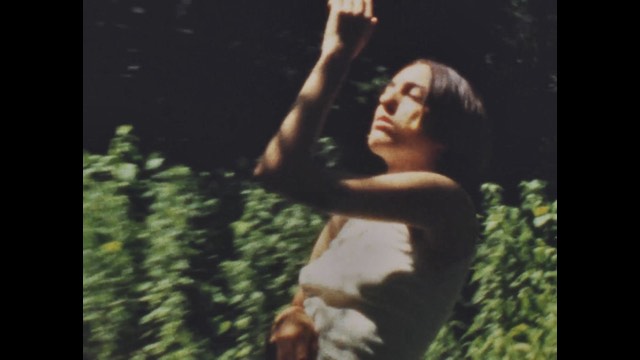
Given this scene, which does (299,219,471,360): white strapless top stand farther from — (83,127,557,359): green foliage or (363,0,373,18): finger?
(363,0,373,18): finger

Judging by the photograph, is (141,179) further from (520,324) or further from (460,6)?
(520,324)

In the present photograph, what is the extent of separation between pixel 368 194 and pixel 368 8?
679mm

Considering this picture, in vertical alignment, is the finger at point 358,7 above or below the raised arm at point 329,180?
above

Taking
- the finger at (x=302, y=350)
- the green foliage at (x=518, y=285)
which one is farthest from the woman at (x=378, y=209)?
the green foliage at (x=518, y=285)

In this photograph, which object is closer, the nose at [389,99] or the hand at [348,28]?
the hand at [348,28]

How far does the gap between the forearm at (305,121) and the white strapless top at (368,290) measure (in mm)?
329

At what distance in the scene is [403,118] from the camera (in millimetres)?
3320

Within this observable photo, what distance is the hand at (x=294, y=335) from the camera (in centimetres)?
320

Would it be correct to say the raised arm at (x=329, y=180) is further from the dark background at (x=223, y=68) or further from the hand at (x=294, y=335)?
the hand at (x=294, y=335)

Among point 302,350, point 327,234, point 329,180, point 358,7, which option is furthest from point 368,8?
point 302,350

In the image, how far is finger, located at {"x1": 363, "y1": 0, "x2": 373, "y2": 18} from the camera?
3.30m

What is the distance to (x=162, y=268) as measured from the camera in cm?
310

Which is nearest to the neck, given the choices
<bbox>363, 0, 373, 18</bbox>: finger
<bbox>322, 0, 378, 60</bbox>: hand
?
<bbox>322, 0, 378, 60</bbox>: hand

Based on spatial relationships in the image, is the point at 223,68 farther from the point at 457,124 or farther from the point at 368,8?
the point at 457,124
